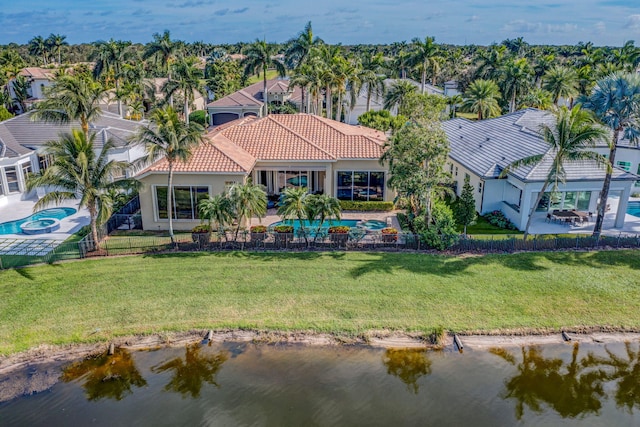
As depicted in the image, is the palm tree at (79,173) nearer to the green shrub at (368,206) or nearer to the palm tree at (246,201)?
the palm tree at (246,201)

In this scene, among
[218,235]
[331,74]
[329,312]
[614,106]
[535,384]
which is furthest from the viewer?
[331,74]

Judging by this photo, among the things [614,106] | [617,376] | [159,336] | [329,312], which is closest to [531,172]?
[614,106]

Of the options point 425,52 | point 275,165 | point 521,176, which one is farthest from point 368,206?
point 425,52

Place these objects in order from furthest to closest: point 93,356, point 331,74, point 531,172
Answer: point 331,74 → point 531,172 → point 93,356

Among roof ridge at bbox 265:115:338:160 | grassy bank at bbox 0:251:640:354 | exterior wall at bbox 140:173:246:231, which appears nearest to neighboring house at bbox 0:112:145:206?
exterior wall at bbox 140:173:246:231

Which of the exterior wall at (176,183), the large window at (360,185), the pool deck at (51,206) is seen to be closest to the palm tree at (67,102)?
the pool deck at (51,206)

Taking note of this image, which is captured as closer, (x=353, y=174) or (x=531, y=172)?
(x=531, y=172)

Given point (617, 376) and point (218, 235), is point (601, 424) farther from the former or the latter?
point (218, 235)
